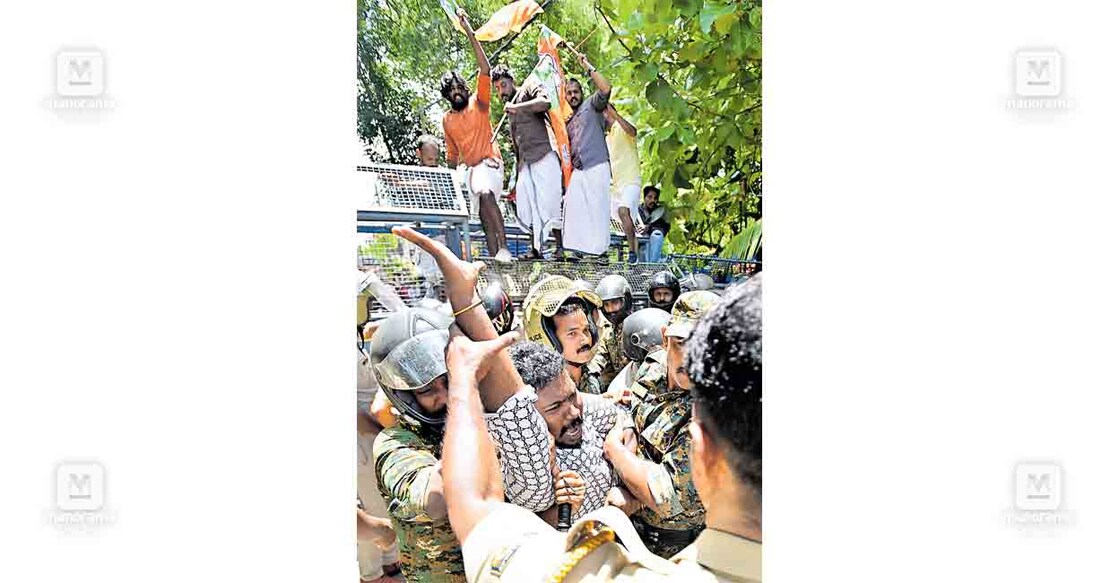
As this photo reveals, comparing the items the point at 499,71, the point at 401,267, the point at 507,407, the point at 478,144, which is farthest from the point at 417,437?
the point at 499,71

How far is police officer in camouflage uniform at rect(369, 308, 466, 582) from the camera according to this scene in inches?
119

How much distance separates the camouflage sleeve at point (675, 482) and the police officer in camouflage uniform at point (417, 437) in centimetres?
60

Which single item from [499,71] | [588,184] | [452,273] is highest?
[499,71]

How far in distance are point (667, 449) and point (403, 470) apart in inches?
30.3

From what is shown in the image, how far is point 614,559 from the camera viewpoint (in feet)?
8.06

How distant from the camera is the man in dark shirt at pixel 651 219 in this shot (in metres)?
3.20

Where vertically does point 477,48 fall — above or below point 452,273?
above

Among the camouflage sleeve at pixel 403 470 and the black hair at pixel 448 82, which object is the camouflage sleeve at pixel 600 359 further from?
the black hair at pixel 448 82

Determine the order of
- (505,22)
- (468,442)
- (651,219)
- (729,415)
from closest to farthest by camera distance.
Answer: (729,415) → (468,442) → (505,22) → (651,219)

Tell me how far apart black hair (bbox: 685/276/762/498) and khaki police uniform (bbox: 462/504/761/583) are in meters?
0.17

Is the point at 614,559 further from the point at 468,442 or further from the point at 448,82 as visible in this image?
the point at 448,82
